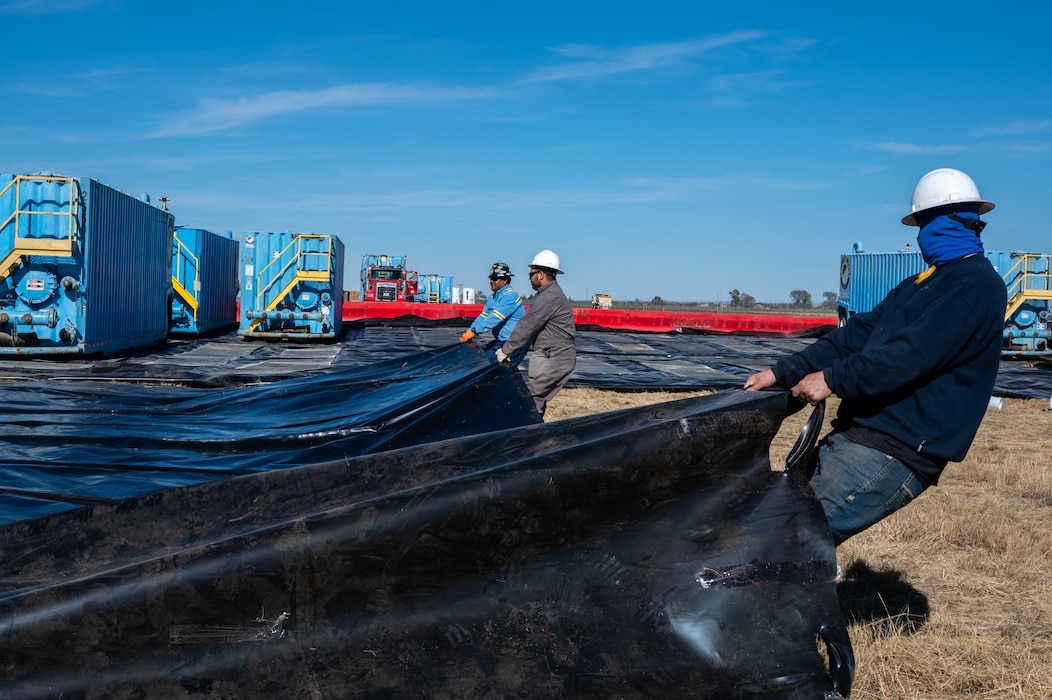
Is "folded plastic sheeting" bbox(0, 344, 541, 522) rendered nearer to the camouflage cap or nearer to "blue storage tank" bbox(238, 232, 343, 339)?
the camouflage cap

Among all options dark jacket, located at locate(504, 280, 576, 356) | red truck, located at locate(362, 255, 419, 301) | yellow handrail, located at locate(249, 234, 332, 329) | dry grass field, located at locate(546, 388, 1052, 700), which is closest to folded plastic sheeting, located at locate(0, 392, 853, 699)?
dry grass field, located at locate(546, 388, 1052, 700)

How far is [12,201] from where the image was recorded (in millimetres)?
14484

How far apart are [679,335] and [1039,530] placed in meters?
19.6

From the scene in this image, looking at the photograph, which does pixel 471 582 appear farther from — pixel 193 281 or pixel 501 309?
pixel 193 281

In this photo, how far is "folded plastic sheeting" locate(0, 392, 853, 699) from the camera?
247 cm

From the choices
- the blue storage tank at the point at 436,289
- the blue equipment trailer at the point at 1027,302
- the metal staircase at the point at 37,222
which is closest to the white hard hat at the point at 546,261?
the metal staircase at the point at 37,222

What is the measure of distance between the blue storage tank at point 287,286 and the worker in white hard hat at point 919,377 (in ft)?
60.2

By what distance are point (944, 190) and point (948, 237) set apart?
169 mm

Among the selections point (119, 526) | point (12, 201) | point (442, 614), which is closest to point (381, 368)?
point (119, 526)

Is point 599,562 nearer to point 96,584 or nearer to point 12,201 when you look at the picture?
point 96,584

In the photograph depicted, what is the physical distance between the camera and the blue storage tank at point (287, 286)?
818 inches

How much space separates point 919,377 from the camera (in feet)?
10.3

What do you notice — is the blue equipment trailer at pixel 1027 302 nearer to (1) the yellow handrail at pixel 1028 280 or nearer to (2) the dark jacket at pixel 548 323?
(1) the yellow handrail at pixel 1028 280

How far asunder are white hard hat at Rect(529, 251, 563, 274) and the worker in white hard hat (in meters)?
4.71
